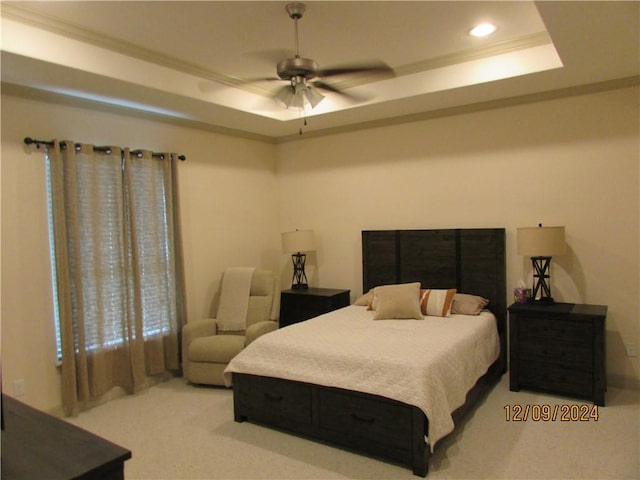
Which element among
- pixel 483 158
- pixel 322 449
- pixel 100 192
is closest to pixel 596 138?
pixel 483 158

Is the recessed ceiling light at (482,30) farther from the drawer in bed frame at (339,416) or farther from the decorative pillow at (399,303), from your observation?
the drawer in bed frame at (339,416)

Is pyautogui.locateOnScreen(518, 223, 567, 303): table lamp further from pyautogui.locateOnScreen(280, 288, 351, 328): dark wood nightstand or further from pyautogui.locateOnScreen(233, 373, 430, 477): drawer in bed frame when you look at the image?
pyautogui.locateOnScreen(280, 288, 351, 328): dark wood nightstand

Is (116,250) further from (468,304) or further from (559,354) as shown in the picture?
(559,354)

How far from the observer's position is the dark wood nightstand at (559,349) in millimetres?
3498

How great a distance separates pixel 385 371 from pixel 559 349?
1.66 meters

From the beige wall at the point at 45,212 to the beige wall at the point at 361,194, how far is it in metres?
0.01

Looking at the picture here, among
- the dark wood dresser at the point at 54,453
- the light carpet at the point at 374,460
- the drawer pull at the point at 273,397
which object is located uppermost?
the dark wood dresser at the point at 54,453

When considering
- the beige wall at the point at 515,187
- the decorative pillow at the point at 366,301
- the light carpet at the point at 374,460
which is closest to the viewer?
the light carpet at the point at 374,460

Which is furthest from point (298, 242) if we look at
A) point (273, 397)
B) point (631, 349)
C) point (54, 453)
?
point (54, 453)

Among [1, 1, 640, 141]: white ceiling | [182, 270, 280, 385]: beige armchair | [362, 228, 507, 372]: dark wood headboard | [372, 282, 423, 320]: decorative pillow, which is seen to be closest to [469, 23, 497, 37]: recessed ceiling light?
[1, 1, 640, 141]: white ceiling

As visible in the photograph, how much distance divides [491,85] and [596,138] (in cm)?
101

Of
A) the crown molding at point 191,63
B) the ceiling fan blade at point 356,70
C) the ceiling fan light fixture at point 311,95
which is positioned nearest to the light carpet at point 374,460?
the ceiling fan light fixture at point 311,95

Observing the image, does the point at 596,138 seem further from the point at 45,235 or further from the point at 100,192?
the point at 45,235

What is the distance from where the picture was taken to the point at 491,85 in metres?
3.80
